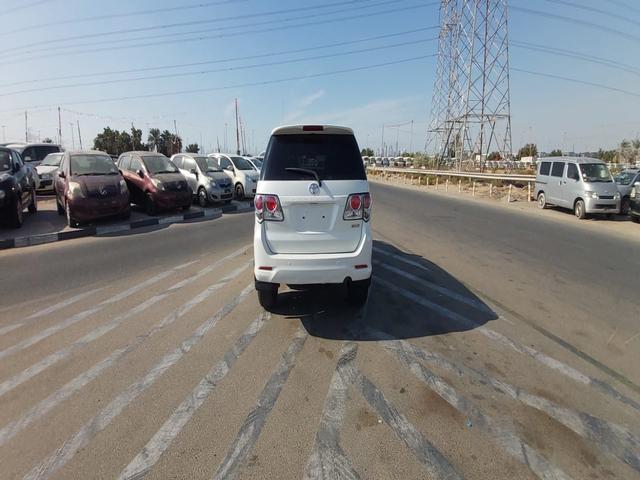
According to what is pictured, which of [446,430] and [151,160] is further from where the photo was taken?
[151,160]

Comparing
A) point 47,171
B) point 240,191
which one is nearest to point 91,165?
point 240,191

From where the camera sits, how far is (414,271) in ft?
22.7

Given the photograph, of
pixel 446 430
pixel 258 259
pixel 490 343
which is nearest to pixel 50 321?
pixel 258 259

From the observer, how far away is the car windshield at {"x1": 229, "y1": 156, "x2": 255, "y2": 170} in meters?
18.7

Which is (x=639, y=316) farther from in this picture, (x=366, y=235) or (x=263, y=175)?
(x=263, y=175)

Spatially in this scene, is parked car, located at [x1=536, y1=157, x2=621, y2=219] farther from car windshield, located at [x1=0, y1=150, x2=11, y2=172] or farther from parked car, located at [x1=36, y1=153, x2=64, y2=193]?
parked car, located at [x1=36, y1=153, x2=64, y2=193]

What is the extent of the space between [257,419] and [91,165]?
11204 millimetres

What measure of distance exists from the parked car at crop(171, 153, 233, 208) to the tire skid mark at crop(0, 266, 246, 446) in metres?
10.8

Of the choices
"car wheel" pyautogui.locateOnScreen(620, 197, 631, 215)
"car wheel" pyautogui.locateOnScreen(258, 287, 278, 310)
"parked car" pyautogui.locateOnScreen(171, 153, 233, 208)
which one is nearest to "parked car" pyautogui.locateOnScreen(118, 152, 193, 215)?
"parked car" pyautogui.locateOnScreen(171, 153, 233, 208)

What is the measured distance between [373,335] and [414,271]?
2.75m

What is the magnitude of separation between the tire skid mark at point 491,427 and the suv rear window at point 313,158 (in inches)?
83.4

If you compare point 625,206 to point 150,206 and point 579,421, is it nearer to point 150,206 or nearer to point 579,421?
point 579,421

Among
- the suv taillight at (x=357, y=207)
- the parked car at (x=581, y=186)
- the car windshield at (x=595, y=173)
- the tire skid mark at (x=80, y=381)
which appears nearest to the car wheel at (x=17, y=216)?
the tire skid mark at (x=80, y=381)

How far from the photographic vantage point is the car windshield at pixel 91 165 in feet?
37.4
